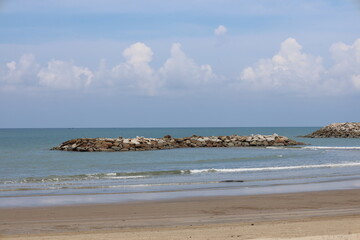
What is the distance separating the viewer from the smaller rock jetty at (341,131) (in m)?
98.1

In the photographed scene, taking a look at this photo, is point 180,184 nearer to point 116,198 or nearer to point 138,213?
point 116,198

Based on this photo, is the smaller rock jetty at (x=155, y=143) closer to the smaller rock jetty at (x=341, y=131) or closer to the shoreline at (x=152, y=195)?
the shoreline at (x=152, y=195)

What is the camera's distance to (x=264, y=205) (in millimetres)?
14648

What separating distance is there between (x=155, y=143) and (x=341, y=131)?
54187 mm

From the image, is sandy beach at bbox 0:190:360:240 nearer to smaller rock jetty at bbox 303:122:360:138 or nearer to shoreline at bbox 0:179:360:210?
shoreline at bbox 0:179:360:210

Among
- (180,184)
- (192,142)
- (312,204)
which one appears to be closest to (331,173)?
(180,184)

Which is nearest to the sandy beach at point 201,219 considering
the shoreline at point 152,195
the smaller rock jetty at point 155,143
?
the shoreline at point 152,195

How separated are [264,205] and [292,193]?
3225mm

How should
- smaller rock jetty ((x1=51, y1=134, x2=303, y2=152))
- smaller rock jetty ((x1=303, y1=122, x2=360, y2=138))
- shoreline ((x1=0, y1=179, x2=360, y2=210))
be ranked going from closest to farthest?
shoreline ((x1=0, y1=179, x2=360, y2=210)) < smaller rock jetty ((x1=51, y1=134, x2=303, y2=152)) < smaller rock jetty ((x1=303, y1=122, x2=360, y2=138))

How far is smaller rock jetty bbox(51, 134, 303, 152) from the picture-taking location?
52062 millimetres

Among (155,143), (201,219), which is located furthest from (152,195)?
(155,143)

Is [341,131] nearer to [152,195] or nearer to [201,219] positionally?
[152,195]

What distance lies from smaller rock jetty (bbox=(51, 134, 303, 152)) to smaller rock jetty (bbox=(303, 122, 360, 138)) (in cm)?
3782

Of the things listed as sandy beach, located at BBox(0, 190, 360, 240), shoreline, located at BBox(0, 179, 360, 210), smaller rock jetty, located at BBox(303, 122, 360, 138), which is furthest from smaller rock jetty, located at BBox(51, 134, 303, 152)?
smaller rock jetty, located at BBox(303, 122, 360, 138)
